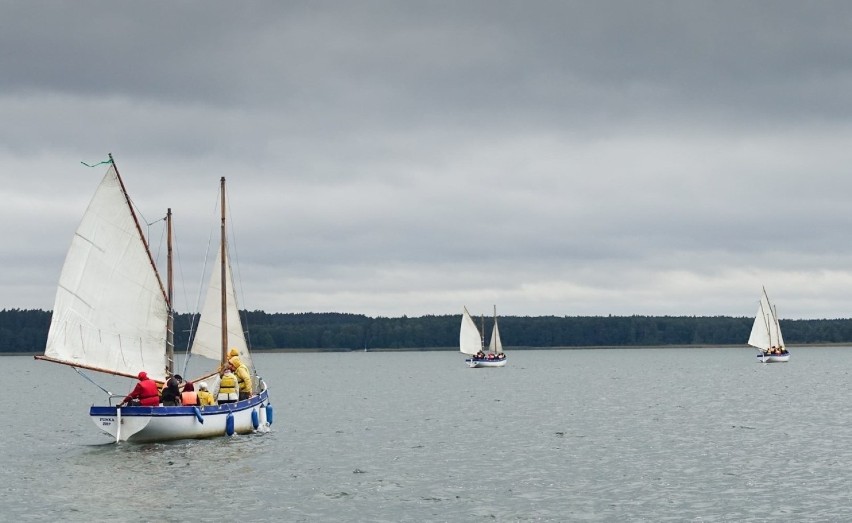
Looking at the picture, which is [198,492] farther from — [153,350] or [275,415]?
[275,415]

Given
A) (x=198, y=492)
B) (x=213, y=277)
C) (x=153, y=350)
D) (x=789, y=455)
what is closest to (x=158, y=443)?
(x=153, y=350)

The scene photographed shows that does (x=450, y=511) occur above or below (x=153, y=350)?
below

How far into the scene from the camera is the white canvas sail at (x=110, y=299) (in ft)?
171

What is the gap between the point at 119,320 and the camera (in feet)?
180

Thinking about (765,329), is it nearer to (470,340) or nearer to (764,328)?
(764,328)

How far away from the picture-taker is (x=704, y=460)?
4875 centimetres

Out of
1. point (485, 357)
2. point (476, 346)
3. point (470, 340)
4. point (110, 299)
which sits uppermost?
point (470, 340)

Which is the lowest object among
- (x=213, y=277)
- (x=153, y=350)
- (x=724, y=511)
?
(x=724, y=511)

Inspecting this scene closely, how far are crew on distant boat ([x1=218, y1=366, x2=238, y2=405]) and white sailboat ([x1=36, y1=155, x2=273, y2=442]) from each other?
1.69 feet

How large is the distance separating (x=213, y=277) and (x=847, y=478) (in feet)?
118

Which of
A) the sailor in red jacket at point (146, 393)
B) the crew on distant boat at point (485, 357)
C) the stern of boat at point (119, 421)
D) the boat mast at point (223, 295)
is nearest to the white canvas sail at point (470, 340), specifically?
the crew on distant boat at point (485, 357)

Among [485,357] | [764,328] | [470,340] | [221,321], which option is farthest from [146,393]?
[764,328]

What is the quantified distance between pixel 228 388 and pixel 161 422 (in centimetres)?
507

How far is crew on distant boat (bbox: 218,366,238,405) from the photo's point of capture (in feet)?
185
